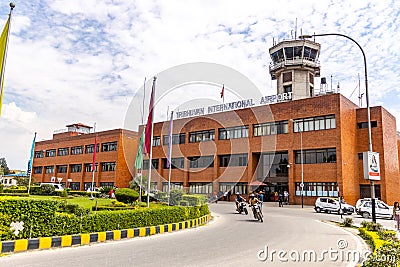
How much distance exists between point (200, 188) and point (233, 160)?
6256 mm

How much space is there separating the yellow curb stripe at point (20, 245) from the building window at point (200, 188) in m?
35.8

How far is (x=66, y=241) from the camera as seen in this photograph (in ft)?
30.8

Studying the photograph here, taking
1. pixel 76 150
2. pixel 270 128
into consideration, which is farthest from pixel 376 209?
pixel 76 150

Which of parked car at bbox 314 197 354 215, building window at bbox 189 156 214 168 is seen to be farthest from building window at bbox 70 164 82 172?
parked car at bbox 314 197 354 215

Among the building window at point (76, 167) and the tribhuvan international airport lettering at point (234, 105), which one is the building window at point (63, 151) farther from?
the tribhuvan international airport lettering at point (234, 105)

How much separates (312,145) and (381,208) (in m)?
10.6

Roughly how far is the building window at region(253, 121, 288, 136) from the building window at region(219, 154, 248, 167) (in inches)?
124

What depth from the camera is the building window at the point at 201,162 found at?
44.8 metres

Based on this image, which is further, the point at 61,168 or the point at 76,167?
the point at 61,168

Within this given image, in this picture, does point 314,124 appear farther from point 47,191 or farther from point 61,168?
point 61,168

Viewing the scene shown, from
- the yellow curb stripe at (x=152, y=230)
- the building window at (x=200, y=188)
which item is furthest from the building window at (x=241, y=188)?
the yellow curb stripe at (x=152, y=230)

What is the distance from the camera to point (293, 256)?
339 inches

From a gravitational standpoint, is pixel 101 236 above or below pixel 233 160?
below

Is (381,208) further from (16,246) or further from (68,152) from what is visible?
(68,152)
